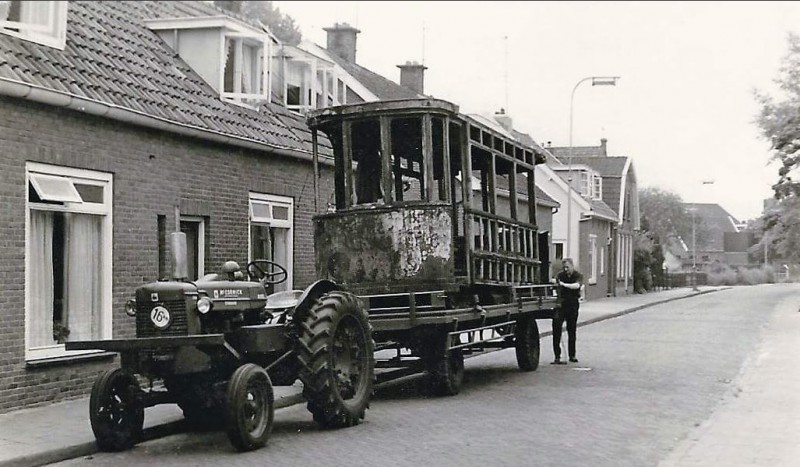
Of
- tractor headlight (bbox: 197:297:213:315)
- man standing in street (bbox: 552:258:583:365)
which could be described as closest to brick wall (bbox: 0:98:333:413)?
tractor headlight (bbox: 197:297:213:315)

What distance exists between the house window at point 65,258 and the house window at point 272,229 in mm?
4081

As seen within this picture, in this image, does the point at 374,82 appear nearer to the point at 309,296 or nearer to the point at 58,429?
the point at 309,296

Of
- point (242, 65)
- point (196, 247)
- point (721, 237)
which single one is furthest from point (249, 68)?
point (721, 237)

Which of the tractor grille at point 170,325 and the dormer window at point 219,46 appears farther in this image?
the dormer window at point 219,46

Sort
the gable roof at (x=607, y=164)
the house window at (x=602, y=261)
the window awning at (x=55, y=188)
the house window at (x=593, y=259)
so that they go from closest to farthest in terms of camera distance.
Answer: the window awning at (x=55, y=188)
the house window at (x=593, y=259)
the house window at (x=602, y=261)
the gable roof at (x=607, y=164)

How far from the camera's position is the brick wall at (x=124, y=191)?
11.0m

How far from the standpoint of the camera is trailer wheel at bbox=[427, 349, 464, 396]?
1257 centimetres

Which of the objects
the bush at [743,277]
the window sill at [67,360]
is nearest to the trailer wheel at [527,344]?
the window sill at [67,360]

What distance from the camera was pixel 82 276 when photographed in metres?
12.6

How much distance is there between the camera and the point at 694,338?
23.0 m

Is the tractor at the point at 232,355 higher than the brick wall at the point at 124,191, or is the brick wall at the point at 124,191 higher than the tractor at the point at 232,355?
the brick wall at the point at 124,191

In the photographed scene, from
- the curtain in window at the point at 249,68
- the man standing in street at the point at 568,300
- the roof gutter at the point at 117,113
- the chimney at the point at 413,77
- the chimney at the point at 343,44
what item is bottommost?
the man standing in street at the point at 568,300

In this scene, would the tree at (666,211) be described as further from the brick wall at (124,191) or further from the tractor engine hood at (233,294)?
the tractor engine hood at (233,294)

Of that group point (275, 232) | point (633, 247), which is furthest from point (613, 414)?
point (633, 247)
